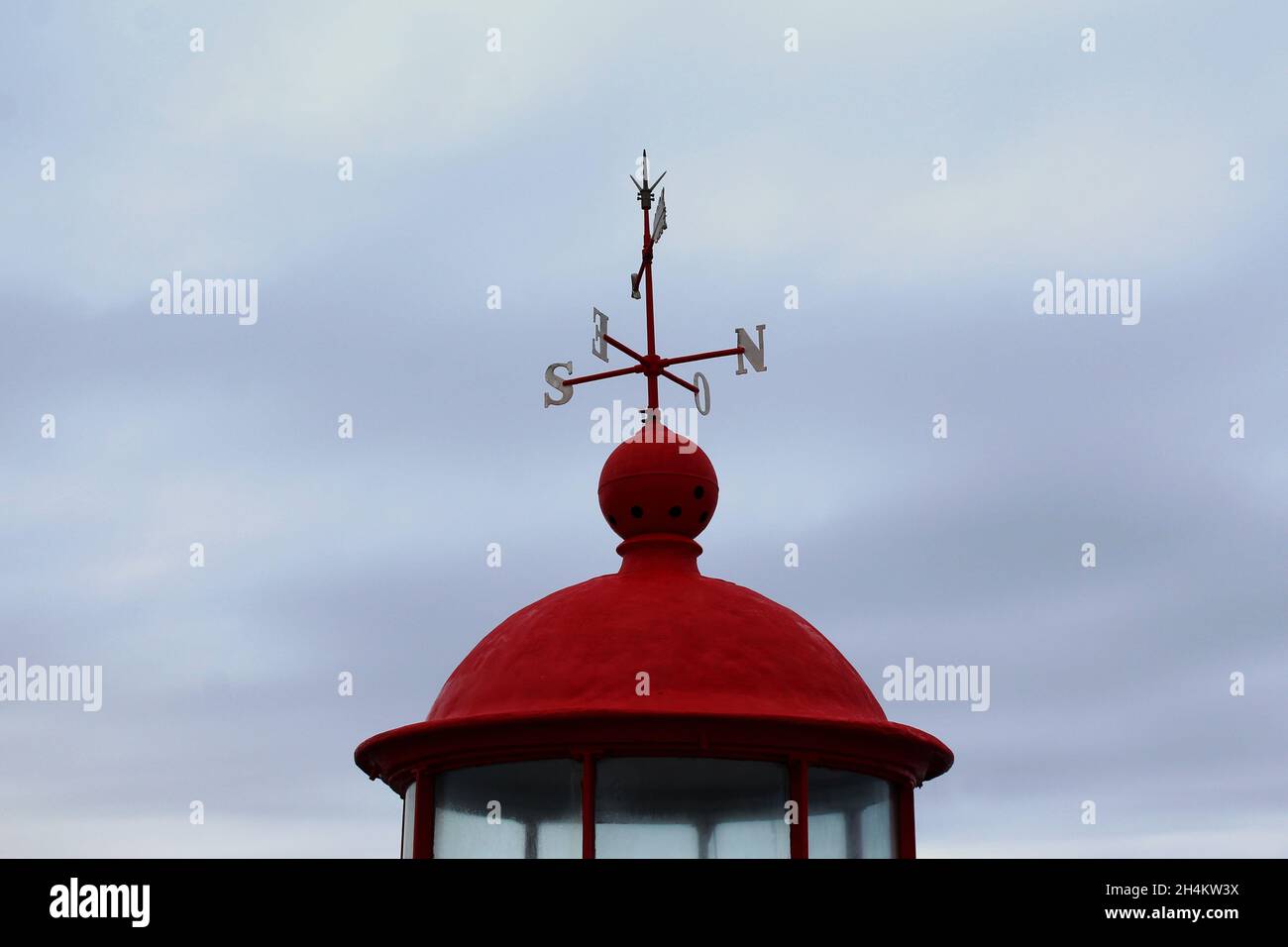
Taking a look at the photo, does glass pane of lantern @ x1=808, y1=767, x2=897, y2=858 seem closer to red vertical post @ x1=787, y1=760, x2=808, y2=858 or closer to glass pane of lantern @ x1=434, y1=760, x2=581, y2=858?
red vertical post @ x1=787, y1=760, x2=808, y2=858

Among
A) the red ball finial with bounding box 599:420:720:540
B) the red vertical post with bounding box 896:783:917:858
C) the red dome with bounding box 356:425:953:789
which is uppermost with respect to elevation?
the red ball finial with bounding box 599:420:720:540

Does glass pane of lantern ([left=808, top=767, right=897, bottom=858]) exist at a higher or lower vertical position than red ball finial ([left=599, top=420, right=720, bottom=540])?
lower

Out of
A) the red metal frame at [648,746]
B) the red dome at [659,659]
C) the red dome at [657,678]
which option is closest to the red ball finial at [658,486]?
the red dome at [657,678]

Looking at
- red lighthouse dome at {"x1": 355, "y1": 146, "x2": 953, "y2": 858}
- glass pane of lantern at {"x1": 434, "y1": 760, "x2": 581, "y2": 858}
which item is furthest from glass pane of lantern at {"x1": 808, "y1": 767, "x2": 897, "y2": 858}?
glass pane of lantern at {"x1": 434, "y1": 760, "x2": 581, "y2": 858}

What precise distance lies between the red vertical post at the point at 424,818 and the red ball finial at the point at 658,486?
2.59 m

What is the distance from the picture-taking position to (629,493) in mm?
14484

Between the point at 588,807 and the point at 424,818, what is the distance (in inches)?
58.0

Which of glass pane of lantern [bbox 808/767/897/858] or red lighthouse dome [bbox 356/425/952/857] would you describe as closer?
red lighthouse dome [bbox 356/425/952/857]

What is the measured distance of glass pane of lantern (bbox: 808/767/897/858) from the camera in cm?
1312

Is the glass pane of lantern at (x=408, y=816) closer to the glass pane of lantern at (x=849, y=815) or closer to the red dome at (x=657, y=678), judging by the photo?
the red dome at (x=657, y=678)

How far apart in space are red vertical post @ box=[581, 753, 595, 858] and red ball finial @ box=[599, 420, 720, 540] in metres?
2.48

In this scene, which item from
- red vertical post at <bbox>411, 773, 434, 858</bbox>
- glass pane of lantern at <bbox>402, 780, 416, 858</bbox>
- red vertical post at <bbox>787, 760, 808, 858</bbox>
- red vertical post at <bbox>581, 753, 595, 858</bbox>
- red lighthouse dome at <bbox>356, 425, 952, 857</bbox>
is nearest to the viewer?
red vertical post at <bbox>581, 753, 595, 858</bbox>
